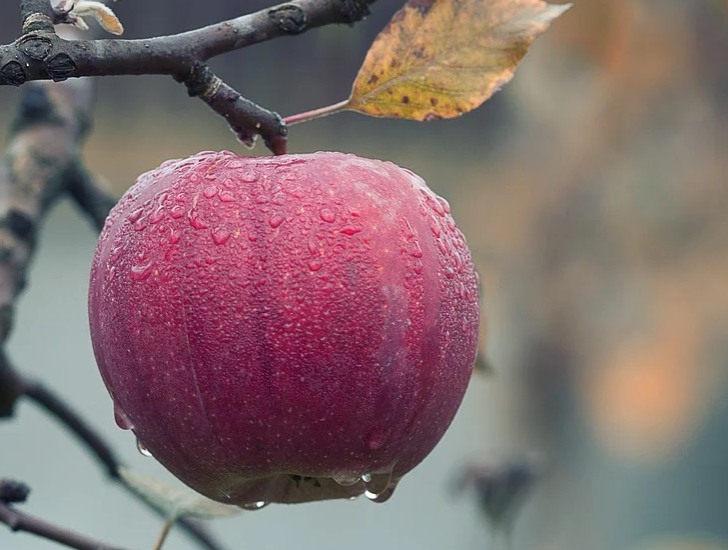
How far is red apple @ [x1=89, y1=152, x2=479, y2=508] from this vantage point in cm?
46

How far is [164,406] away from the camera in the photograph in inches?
18.8

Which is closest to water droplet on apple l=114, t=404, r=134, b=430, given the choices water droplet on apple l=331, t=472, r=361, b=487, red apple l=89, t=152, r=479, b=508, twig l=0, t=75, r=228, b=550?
red apple l=89, t=152, r=479, b=508

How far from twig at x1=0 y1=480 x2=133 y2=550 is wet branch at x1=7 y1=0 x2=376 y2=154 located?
25 centimetres

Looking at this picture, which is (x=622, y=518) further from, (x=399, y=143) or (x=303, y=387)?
(x=303, y=387)

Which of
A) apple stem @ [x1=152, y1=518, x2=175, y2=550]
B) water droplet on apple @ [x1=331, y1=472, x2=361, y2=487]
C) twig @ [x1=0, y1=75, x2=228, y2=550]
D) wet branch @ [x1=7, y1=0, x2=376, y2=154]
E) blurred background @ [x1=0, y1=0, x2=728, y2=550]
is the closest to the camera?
wet branch @ [x1=7, y1=0, x2=376, y2=154]

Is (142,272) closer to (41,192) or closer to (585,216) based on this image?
(41,192)

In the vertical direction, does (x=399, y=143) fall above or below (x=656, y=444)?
above

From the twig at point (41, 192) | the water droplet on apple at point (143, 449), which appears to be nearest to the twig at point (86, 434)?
the twig at point (41, 192)

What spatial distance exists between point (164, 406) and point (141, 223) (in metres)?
0.09

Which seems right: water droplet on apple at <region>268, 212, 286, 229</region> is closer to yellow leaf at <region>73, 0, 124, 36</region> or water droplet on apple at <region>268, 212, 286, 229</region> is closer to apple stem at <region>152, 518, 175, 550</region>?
yellow leaf at <region>73, 0, 124, 36</region>

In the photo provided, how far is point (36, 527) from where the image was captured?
590 millimetres

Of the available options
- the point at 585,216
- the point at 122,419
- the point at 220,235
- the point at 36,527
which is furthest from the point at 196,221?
the point at 585,216

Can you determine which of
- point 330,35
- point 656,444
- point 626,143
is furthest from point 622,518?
point 330,35

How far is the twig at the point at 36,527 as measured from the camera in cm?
57
